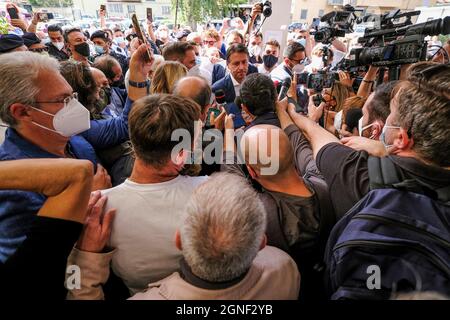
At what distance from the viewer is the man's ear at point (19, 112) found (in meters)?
1.39

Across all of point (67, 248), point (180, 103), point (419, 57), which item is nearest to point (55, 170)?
point (67, 248)

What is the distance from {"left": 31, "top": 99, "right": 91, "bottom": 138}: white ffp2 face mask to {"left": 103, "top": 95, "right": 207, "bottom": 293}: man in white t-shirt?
56 cm

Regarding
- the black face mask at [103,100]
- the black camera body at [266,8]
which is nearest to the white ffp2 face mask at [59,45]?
the black face mask at [103,100]

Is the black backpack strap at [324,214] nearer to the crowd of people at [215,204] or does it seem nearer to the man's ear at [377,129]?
the crowd of people at [215,204]

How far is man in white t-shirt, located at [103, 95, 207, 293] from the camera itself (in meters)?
1.15

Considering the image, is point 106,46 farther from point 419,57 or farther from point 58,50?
point 419,57

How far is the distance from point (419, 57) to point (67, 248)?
2.53 metres

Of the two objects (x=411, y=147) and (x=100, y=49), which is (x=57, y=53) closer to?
(x=100, y=49)

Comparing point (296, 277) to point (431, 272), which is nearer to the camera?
point (431, 272)

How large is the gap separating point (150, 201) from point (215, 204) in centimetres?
44

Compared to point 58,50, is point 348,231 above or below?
below

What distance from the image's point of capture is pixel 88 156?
184 centimetres

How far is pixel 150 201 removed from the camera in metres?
1.17

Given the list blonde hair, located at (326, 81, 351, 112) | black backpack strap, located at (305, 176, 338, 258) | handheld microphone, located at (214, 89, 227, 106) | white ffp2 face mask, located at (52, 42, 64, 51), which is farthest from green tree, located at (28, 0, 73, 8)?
black backpack strap, located at (305, 176, 338, 258)
